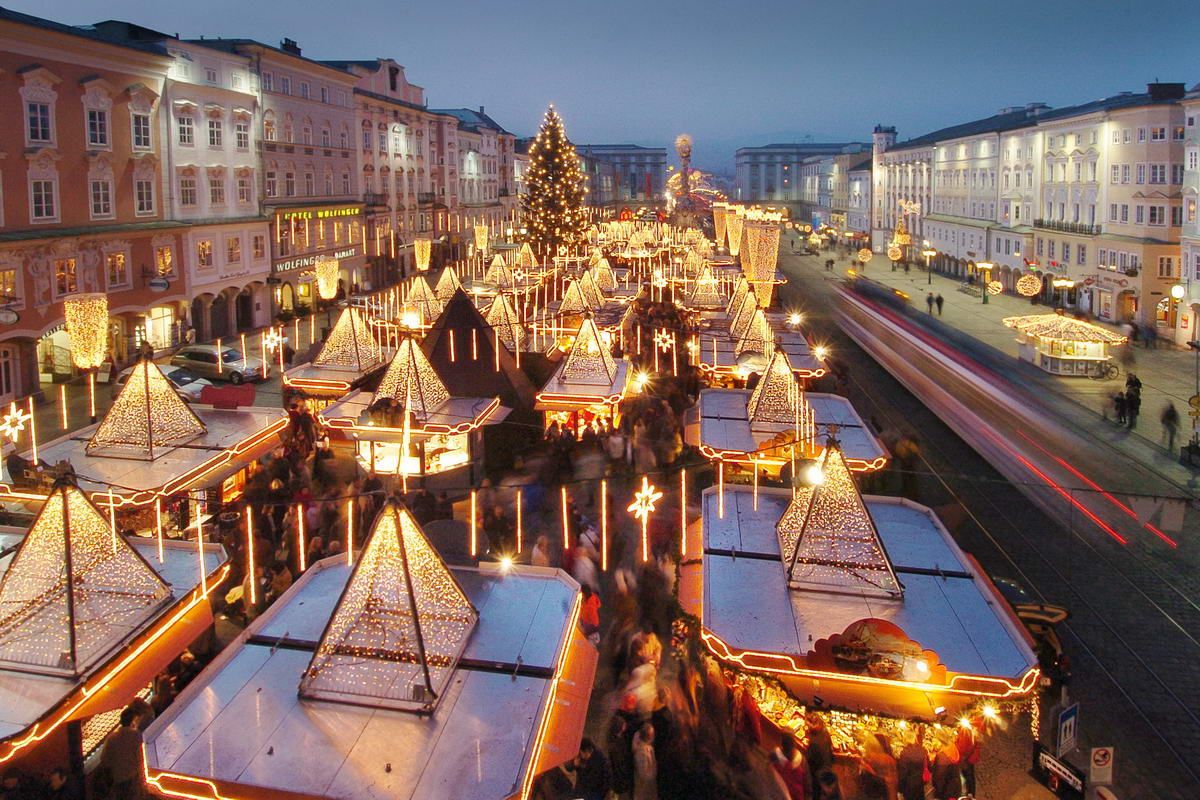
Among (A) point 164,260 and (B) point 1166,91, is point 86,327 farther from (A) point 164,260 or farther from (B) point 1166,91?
(B) point 1166,91

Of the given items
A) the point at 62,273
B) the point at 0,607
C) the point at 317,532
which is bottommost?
the point at 317,532

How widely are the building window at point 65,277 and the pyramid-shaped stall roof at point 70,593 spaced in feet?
70.2

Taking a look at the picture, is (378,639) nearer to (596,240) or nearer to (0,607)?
(0,607)

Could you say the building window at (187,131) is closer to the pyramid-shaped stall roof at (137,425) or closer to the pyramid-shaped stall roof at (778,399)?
the pyramid-shaped stall roof at (137,425)

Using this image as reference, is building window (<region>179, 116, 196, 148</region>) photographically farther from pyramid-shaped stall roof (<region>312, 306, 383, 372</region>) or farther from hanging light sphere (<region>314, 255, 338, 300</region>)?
pyramid-shaped stall roof (<region>312, 306, 383, 372</region>)

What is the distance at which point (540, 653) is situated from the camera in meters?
8.30

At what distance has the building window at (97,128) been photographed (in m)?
28.8

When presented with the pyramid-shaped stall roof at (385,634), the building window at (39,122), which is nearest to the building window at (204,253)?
the building window at (39,122)

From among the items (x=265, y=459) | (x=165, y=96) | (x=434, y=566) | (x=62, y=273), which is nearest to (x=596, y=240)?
(x=165, y=96)

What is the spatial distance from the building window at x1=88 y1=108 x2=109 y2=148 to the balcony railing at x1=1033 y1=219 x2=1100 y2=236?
142 feet

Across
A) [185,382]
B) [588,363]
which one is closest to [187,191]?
[185,382]

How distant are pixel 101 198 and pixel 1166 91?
44.2m

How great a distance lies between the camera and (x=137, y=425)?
14422mm

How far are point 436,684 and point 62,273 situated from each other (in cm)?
2496
